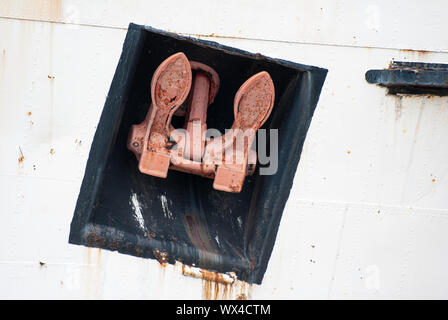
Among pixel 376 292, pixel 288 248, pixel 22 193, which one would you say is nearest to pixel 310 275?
pixel 288 248

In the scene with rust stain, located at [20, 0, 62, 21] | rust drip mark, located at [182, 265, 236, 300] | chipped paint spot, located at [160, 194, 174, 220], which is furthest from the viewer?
chipped paint spot, located at [160, 194, 174, 220]

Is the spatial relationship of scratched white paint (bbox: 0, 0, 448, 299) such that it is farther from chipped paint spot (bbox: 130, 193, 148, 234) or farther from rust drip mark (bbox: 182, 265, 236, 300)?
chipped paint spot (bbox: 130, 193, 148, 234)

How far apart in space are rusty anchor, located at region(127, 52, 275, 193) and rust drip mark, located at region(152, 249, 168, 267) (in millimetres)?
396

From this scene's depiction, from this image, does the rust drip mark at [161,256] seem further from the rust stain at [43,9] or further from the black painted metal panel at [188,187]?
the rust stain at [43,9]

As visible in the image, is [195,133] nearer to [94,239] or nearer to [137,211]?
[137,211]

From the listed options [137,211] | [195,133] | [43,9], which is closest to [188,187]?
[137,211]

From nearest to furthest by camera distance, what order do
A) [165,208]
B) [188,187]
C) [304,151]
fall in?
[304,151] < [165,208] < [188,187]

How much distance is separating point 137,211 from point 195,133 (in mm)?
555

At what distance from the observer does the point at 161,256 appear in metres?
2.27

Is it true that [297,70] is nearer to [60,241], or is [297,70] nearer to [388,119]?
[388,119]

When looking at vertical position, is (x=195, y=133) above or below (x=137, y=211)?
above

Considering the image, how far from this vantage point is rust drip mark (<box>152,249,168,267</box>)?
2254 mm

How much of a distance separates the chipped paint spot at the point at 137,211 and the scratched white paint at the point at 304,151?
170 millimetres

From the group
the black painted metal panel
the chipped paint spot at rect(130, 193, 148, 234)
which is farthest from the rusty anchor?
the chipped paint spot at rect(130, 193, 148, 234)
